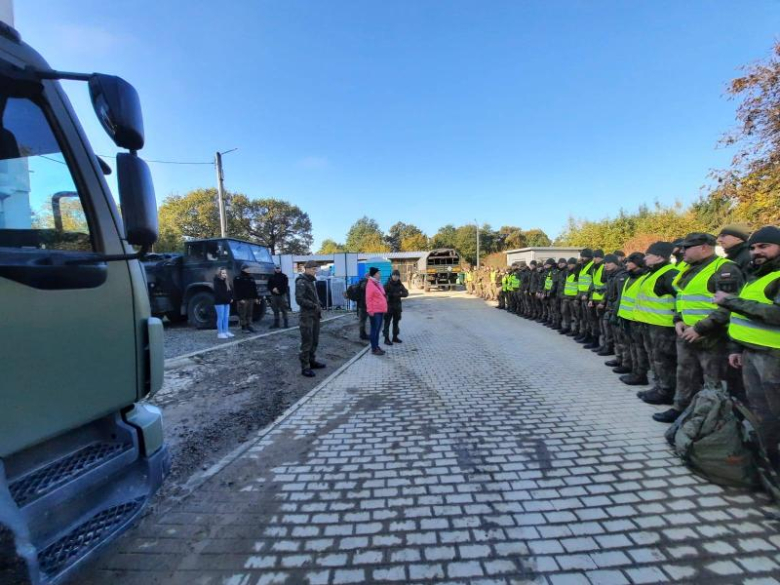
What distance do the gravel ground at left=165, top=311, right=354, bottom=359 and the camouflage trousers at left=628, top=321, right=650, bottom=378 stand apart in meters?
7.54

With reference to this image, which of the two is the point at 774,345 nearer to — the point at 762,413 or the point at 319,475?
the point at 762,413

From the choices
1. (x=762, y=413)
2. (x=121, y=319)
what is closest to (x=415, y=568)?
(x=121, y=319)

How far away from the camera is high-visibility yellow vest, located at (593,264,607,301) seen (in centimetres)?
724

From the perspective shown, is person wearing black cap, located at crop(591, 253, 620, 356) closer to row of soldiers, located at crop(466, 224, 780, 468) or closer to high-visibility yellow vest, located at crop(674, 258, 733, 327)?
row of soldiers, located at crop(466, 224, 780, 468)

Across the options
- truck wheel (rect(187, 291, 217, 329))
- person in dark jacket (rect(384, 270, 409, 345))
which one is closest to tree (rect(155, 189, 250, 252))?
truck wheel (rect(187, 291, 217, 329))

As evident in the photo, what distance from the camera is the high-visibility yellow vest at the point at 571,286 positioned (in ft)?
28.5

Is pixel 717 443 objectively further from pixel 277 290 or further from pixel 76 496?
pixel 277 290

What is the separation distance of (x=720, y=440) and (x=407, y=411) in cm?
289

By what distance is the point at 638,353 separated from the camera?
5.41 metres

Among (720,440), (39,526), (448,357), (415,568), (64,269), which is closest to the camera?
(39,526)

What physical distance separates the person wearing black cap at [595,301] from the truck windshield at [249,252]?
29.1ft

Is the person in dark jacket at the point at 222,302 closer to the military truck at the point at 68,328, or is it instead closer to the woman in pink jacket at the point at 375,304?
the woman in pink jacket at the point at 375,304

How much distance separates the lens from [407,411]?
459 centimetres

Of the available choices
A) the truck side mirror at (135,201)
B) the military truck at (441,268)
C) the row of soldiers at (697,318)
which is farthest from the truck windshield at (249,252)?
the military truck at (441,268)
